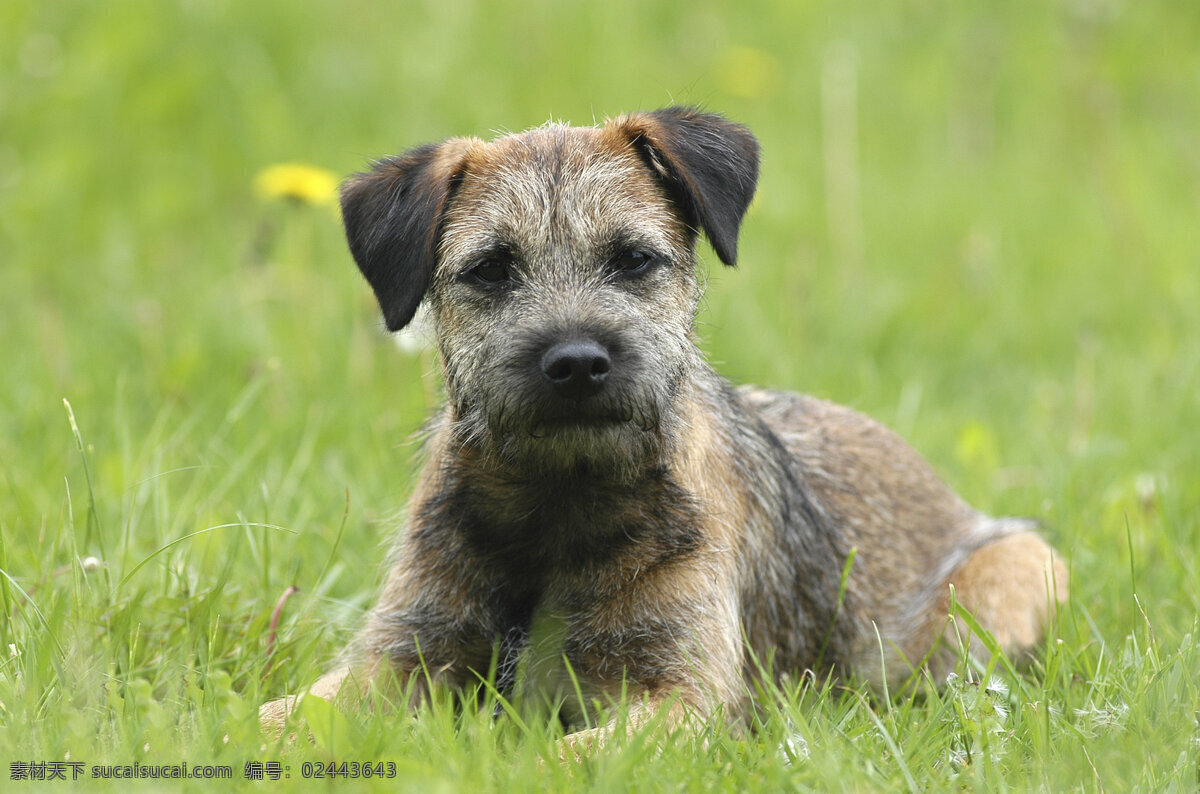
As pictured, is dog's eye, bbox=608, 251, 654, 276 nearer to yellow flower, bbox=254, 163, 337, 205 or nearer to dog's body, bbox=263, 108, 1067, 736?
dog's body, bbox=263, 108, 1067, 736

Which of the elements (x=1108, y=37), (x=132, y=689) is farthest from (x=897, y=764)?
(x=1108, y=37)

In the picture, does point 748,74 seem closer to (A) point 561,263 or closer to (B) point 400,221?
(B) point 400,221

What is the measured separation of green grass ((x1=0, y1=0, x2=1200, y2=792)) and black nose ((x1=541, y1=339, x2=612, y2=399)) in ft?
3.13

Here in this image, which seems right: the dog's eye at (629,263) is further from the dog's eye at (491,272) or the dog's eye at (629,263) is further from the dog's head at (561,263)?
the dog's eye at (491,272)

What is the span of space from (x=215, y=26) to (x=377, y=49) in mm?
1326

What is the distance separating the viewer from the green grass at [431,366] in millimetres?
3418

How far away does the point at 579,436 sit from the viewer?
3.85 m

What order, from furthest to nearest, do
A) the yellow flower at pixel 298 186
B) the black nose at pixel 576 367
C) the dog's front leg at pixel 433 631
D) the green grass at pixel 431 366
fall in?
1. the yellow flower at pixel 298 186
2. the dog's front leg at pixel 433 631
3. the black nose at pixel 576 367
4. the green grass at pixel 431 366

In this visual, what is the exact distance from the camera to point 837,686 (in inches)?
186

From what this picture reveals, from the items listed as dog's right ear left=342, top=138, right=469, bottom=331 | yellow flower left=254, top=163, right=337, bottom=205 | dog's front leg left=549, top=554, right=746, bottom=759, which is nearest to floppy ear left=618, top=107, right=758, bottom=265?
dog's right ear left=342, top=138, right=469, bottom=331

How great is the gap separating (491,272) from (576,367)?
26.0 inches

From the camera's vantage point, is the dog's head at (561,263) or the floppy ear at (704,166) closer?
the dog's head at (561,263)

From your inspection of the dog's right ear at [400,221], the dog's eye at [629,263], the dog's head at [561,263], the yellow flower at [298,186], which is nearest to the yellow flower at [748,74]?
the yellow flower at [298,186]

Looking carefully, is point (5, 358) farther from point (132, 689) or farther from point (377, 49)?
point (377, 49)
